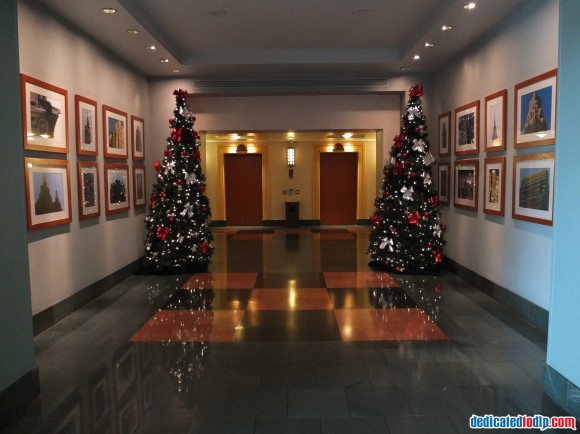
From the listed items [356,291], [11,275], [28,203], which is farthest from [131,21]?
[356,291]

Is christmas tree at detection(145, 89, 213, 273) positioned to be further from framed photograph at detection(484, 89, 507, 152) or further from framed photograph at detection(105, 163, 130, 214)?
framed photograph at detection(484, 89, 507, 152)

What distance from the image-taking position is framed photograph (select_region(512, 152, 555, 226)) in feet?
16.0

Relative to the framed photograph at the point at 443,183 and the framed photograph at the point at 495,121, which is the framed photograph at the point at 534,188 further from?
the framed photograph at the point at 443,183

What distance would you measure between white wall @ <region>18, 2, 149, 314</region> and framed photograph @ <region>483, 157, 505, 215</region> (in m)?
5.25

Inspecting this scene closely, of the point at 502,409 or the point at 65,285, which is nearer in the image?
the point at 502,409

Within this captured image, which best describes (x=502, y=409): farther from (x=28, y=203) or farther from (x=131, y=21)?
(x=131, y=21)

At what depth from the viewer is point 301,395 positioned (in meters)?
3.51

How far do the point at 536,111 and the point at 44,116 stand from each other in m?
5.22

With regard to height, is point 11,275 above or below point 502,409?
above

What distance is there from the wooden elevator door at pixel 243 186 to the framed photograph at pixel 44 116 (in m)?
9.97

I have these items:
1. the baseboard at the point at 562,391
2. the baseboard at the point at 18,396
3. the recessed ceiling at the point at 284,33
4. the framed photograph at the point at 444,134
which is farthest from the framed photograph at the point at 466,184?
the baseboard at the point at 18,396

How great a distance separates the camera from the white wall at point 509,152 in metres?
5.01

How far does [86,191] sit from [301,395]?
4177mm

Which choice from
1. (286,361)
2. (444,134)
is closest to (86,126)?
(286,361)
